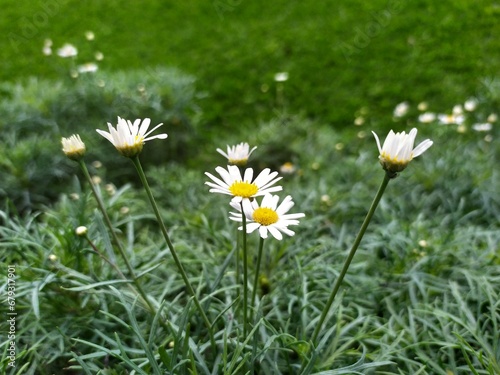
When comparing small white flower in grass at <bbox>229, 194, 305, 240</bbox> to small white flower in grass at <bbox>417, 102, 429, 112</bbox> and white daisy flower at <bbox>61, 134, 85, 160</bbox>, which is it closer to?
white daisy flower at <bbox>61, 134, 85, 160</bbox>

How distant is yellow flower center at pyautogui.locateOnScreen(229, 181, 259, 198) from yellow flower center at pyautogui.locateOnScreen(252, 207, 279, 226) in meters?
0.05

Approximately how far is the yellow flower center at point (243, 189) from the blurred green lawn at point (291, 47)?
2800 millimetres

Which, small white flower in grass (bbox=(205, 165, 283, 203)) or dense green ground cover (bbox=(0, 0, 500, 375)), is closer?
small white flower in grass (bbox=(205, 165, 283, 203))

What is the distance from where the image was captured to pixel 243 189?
102cm

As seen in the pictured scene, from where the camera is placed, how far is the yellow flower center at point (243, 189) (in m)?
1.01

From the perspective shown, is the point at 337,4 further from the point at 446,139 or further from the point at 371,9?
the point at 446,139

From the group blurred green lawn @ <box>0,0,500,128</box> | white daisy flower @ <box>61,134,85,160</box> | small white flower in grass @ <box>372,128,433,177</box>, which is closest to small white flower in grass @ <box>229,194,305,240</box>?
small white flower in grass @ <box>372,128,433,177</box>

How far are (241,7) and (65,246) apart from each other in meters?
3.87

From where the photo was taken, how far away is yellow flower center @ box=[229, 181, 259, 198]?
1.01 meters

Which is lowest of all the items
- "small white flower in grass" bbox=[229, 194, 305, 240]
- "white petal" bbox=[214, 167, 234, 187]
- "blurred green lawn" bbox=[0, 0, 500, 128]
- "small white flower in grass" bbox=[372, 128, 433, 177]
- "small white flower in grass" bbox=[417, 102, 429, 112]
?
"small white flower in grass" bbox=[229, 194, 305, 240]

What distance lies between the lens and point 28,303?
144 cm

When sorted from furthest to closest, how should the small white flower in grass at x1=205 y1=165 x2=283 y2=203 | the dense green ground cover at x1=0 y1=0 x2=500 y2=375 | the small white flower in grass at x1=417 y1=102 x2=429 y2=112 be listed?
1. the small white flower in grass at x1=417 y1=102 x2=429 y2=112
2. the dense green ground cover at x1=0 y1=0 x2=500 y2=375
3. the small white flower in grass at x1=205 y1=165 x2=283 y2=203

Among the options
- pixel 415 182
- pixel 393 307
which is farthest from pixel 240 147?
pixel 415 182

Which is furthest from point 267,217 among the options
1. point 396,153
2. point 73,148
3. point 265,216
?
point 73,148
